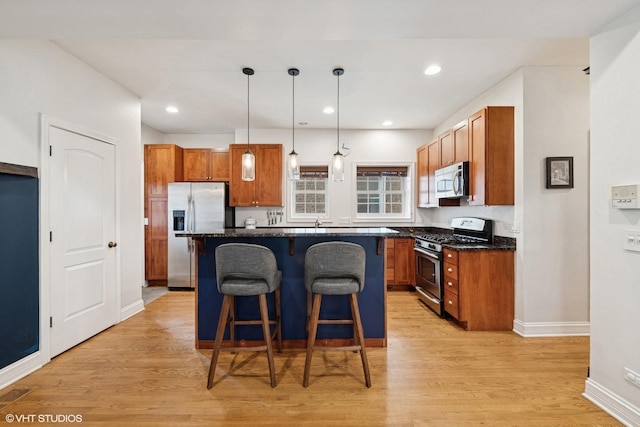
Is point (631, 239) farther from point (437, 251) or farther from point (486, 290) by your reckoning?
point (437, 251)

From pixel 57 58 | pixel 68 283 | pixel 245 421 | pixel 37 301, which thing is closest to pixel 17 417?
pixel 37 301

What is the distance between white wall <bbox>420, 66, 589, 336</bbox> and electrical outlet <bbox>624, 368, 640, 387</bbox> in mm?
1211

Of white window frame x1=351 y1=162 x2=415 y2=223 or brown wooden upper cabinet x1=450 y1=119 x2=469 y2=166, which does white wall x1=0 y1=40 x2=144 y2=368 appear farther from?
brown wooden upper cabinet x1=450 y1=119 x2=469 y2=166

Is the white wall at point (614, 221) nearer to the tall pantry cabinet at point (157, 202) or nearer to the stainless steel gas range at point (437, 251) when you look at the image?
the stainless steel gas range at point (437, 251)

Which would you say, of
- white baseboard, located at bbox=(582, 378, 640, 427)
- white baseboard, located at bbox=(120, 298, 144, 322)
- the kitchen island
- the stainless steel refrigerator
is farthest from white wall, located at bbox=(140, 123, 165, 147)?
white baseboard, located at bbox=(582, 378, 640, 427)

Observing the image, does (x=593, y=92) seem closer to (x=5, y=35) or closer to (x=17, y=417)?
(x=5, y=35)

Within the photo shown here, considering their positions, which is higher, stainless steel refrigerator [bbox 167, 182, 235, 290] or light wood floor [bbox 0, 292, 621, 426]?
stainless steel refrigerator [bbox 167, 182, 235, 290]

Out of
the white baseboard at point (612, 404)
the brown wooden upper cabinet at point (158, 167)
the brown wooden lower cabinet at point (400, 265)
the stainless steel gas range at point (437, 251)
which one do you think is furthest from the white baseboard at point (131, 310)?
the white baseboard at point (612, 404)

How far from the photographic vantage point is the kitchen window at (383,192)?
5195mm

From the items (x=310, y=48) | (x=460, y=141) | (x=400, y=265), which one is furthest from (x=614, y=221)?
(x=400, y=265)

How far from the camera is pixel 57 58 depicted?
2.52 m

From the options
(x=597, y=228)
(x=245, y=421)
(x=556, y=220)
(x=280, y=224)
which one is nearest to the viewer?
(x=245, y=421)

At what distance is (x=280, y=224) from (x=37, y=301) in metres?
3.24

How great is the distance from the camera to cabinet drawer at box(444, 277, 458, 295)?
3.12m
